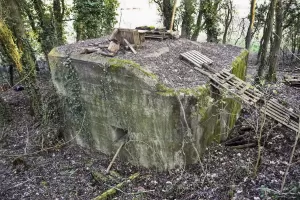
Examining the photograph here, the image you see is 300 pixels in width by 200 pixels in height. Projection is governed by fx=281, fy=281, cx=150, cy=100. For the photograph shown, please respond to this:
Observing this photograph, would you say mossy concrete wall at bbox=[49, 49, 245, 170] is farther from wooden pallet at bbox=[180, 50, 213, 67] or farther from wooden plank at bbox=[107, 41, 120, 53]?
wooden pallet at bbox=[180, 50, 213, 67]

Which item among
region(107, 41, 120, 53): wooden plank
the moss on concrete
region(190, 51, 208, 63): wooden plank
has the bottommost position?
the moss on concrete

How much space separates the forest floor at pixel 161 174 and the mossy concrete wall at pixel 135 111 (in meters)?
0.35

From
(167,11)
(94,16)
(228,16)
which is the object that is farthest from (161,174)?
(228,16)

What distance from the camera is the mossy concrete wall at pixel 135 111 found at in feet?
19.7

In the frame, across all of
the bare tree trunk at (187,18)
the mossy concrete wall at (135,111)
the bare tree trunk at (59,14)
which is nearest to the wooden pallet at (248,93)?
the mossy concrete wall at (135,111)

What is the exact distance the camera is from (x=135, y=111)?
649 cm

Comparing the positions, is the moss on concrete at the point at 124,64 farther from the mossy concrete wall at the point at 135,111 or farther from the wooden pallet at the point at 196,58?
the wooden pallet at the point at 196,58

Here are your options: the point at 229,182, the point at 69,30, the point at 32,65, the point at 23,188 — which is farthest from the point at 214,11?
the point at 23,188

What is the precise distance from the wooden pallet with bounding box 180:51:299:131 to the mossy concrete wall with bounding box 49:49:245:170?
40 centimetres

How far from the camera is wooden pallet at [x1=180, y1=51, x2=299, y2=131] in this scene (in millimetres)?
6387

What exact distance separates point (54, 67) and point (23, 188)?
317 cm

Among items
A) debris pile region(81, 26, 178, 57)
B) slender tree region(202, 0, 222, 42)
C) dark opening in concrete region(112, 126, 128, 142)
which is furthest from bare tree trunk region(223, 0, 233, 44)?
dark opening in concrete region(112, 126, 128, 142)

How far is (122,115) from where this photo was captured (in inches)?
267

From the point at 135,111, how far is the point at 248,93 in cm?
268
